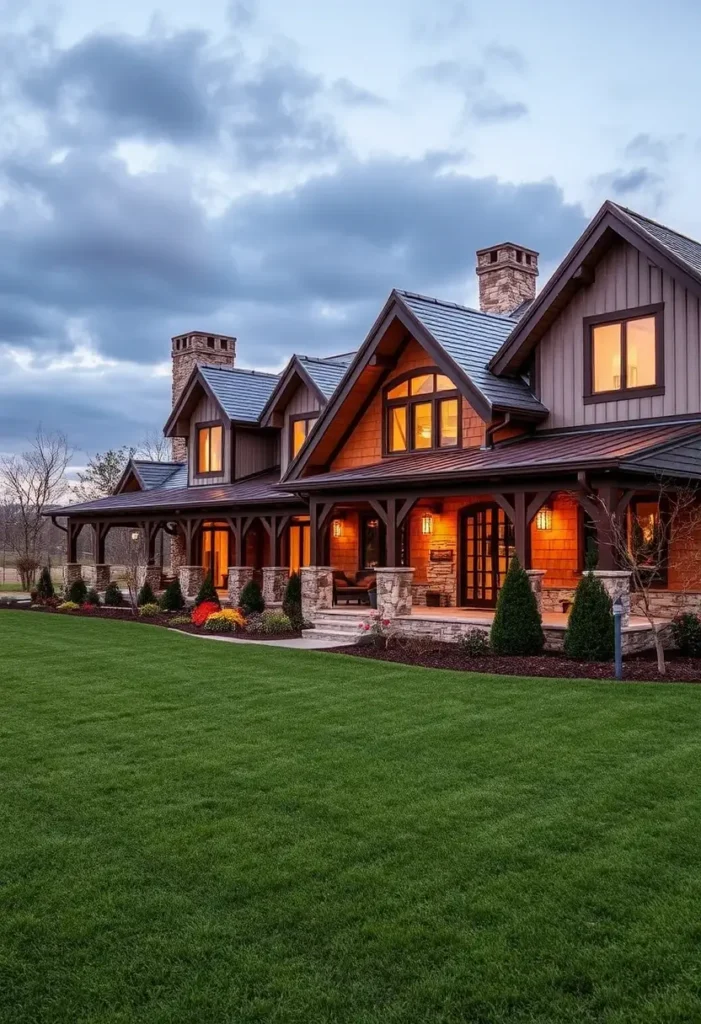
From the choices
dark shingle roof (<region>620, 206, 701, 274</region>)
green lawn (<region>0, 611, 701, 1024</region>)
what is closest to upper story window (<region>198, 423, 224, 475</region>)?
dark shingle roof (<region>620, 206, 701, 274</region>)

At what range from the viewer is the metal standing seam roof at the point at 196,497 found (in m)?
22.9

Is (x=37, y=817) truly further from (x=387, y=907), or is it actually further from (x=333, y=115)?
(x=333, y=115)

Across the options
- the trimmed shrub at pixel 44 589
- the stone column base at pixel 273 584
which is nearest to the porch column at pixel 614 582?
the stone column base at pixel 273 584

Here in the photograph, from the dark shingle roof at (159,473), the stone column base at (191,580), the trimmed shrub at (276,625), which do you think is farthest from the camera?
the dark shingle roof at (159,473)

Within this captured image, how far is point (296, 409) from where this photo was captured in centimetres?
2472

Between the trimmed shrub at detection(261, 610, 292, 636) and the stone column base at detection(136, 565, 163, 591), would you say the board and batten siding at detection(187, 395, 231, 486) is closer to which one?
the stone column base at detection(136, 565, 163, 591)

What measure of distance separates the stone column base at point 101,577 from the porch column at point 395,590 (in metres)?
13.6

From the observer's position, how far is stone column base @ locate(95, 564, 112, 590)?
27.6 m

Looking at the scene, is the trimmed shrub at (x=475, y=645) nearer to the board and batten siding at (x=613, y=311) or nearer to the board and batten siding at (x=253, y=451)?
the board and batten siding at (x=613, y=311)

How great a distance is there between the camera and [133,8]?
63.0 ft

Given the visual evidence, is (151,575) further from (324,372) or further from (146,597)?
(324,372)

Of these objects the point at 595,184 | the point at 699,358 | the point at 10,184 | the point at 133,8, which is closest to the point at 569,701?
the point at 699,358

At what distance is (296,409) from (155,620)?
7.30 meters

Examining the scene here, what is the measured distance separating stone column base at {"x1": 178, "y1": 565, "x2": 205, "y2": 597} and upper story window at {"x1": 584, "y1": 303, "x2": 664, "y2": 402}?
42.1ft
